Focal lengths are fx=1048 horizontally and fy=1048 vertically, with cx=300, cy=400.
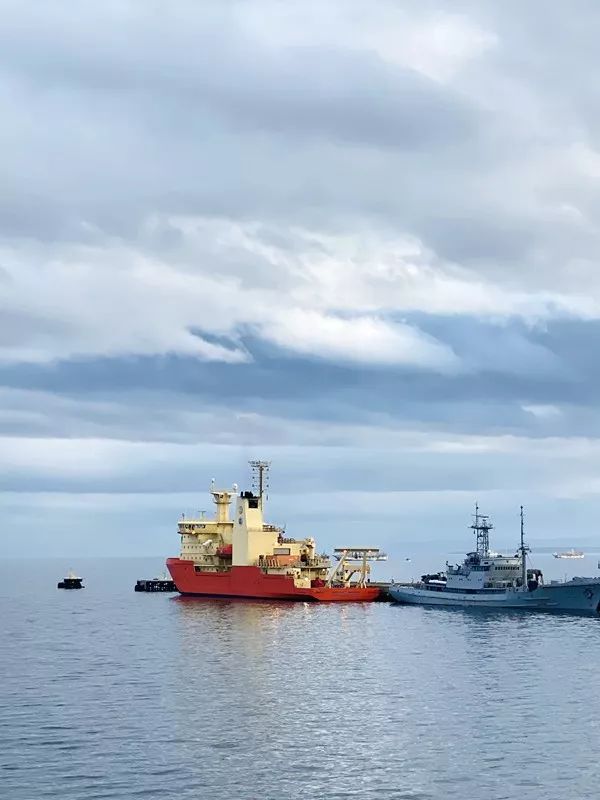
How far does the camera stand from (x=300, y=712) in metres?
59.2

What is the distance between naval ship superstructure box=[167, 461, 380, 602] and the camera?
133m

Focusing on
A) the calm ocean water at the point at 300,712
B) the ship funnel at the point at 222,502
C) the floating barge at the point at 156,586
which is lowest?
the calm ocean water at the point at 300,712

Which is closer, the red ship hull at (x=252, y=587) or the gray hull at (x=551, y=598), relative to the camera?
the gray hull at (x=551, y=598)

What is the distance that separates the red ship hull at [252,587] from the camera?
13238 centimetres

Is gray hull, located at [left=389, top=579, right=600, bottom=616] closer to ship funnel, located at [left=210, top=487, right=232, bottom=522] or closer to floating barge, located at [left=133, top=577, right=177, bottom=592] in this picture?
ship funnel, located at [left=210, top=487, right=232, bottom=522]

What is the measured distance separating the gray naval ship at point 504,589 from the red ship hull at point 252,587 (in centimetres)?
867

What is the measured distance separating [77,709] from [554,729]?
86.8 feet

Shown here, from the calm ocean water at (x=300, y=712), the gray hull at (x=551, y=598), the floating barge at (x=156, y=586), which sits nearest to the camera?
the calm ocean water at (x=300, y=712)

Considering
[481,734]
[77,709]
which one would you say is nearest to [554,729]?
[481,734]

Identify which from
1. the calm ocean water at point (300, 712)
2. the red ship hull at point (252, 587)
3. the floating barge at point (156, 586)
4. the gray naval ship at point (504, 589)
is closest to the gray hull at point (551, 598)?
the gray naval ship at point (504, 589)

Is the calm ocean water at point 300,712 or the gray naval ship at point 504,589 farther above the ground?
the gray naval ship at point 504,589

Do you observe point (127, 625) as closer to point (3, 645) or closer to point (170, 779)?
point (3, 645)

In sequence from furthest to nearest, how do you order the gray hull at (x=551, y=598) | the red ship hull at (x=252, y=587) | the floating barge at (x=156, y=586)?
the floating barge at (x=156, y=586) → the red ship hull at (x=252, y=587) → the gray hull at (x=551, y=598)

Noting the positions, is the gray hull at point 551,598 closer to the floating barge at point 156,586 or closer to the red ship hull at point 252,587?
the red ship hull at point 252,587
